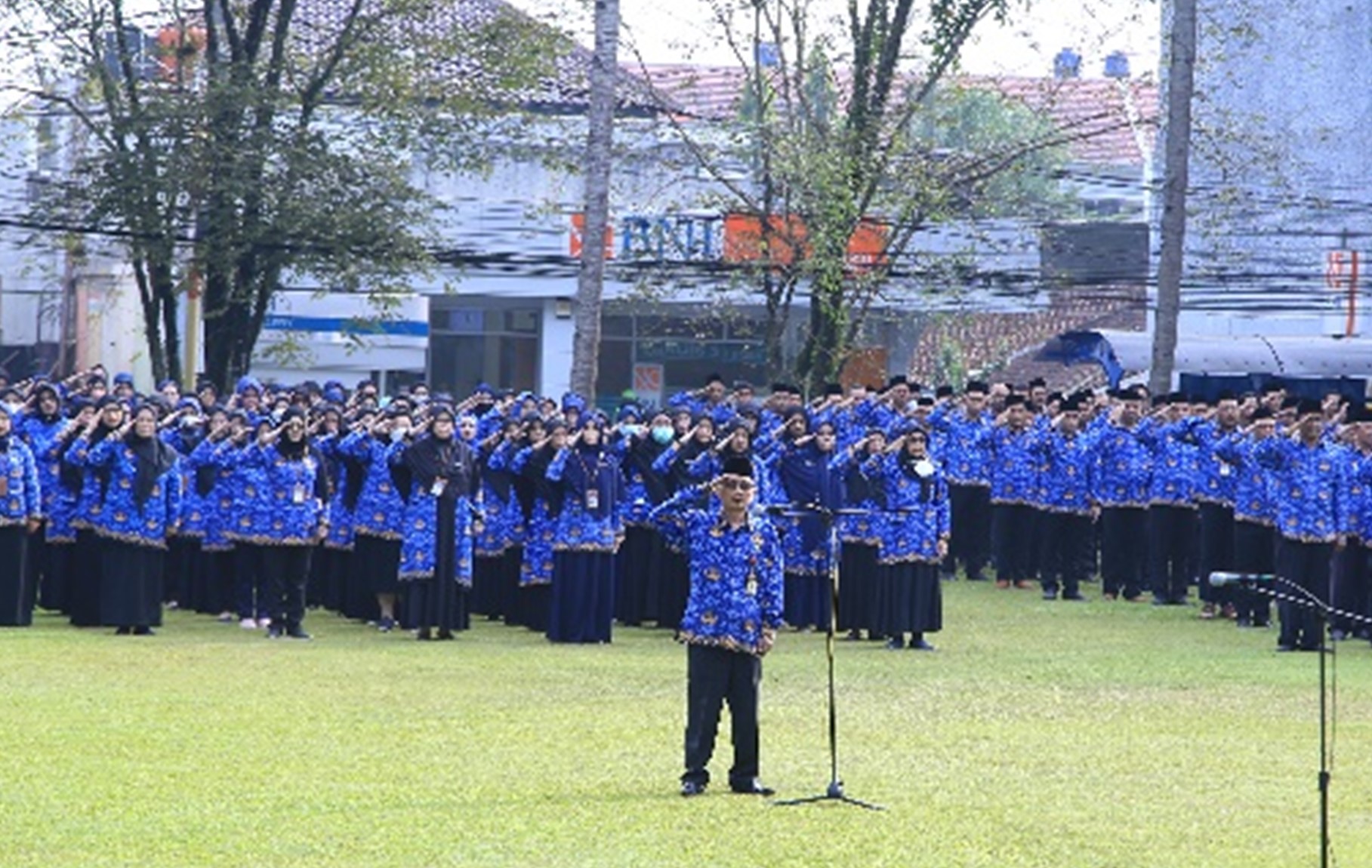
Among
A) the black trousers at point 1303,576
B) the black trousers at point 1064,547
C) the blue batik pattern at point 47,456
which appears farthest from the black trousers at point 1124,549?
the blue batik pattern at point 47,456

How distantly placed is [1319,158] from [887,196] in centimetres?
2193

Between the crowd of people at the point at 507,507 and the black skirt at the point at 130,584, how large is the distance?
21 millimetres

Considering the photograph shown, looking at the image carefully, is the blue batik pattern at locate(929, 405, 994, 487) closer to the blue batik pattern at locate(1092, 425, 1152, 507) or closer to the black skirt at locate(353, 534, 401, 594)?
the blue batik pattern at locate(1092, 425, 1152, 507)

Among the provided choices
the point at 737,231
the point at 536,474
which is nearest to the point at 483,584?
the point at 536,474

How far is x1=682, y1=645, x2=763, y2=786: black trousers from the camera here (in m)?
15.7

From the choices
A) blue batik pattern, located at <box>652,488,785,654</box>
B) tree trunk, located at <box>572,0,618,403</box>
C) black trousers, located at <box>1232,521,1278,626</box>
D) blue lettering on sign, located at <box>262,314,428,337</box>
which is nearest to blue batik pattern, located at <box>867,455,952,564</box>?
black trousers, located at <box>1232,521,1278,626</box>

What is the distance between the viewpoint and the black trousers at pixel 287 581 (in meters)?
25.2

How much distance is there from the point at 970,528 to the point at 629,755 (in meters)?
17.3

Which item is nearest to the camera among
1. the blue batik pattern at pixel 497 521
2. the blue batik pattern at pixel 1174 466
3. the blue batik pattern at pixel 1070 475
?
the blue batik pattern at pixel 497 521

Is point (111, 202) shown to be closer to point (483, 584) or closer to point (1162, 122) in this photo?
point (483, 584)

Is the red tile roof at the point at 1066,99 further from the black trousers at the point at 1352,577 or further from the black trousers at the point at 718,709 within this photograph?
the black trousers at the point at 718,709

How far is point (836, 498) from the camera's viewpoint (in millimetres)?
26375

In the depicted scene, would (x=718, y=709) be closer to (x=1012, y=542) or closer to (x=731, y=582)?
(x=731, y=582)

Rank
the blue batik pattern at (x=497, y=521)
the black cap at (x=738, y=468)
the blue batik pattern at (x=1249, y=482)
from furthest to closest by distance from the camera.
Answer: the blue batik pattern at (x=497, y=521) → the blue batik pattern at (x=1249, y=482) → the black cap at (x=738, y=468)
